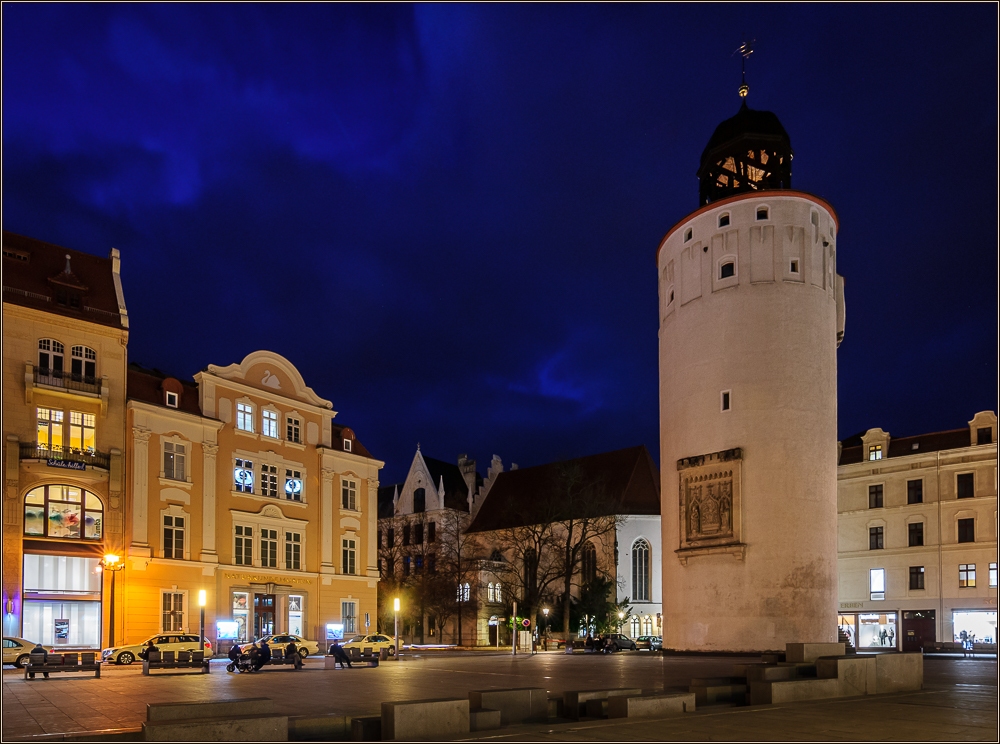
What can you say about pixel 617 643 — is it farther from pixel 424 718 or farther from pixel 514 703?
pixel 424 718

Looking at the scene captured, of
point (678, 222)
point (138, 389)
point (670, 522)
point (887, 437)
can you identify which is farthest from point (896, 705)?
point (887, 437)

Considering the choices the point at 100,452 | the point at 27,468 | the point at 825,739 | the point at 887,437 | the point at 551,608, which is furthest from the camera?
the point at 551,608

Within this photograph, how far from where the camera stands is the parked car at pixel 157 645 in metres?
36.6

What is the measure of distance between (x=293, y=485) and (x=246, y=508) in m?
3.57

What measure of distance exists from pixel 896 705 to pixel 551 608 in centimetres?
5112

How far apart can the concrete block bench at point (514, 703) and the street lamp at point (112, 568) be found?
28.1 m

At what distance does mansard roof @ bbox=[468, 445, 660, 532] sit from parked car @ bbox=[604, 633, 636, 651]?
1042cm

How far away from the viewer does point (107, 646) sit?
39812mm

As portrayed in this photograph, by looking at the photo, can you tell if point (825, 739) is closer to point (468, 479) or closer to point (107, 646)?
point (107, 646)

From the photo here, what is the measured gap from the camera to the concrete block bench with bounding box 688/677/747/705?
16484 millimetres

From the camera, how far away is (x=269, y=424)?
167 feet

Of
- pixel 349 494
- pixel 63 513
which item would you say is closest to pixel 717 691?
pixel 63 513

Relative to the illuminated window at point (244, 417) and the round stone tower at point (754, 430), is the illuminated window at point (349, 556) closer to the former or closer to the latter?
the illuminated window at point (244, 417)

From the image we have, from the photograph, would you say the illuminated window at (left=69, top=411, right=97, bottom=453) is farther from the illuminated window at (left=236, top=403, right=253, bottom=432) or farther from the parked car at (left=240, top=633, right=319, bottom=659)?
the parked car at (left=240, top=633, right=319, bottom=659)
